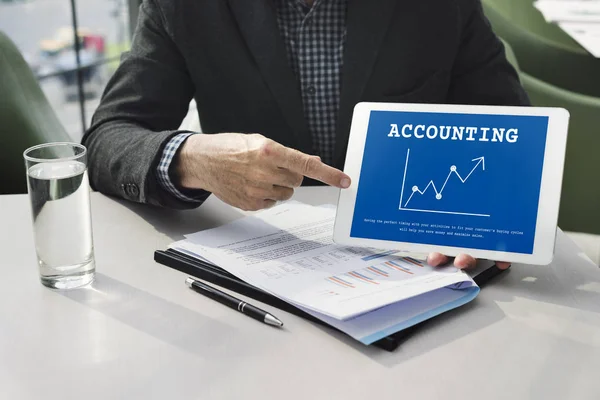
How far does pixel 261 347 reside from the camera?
2.48 ft

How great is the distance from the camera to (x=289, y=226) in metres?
1.07

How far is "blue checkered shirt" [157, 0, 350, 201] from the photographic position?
1.50 metres

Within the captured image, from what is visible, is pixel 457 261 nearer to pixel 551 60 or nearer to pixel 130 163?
pixel 130 163

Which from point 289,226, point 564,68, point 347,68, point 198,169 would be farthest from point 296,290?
point 564,68

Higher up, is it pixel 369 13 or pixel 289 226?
pixel 369 13

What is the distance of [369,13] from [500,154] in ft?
2.09

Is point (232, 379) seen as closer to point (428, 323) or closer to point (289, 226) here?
point (428, 323)

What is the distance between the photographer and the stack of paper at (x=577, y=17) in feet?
8.46

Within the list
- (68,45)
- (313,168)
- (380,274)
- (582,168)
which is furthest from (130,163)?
(68,45)

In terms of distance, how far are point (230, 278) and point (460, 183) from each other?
1.08ft

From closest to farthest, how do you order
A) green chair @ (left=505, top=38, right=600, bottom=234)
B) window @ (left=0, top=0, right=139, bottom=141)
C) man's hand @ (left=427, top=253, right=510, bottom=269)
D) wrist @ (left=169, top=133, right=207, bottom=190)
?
man's hand @ (left=427, top=253, right=510, bottom=269)
wrist @ (left=169, top=133, right=207, bottom=190)
green chair @ (left=505, top=38, right=600, bottom=234)
window @ (left=0, top=0, right=139, bottom=141)

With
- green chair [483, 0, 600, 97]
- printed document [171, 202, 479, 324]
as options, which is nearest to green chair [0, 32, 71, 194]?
printed document [171, 202, 479, 324]

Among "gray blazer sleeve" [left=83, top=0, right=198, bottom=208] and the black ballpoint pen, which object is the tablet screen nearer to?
the black ballpoint pen

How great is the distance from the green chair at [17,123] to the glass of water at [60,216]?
748mm
